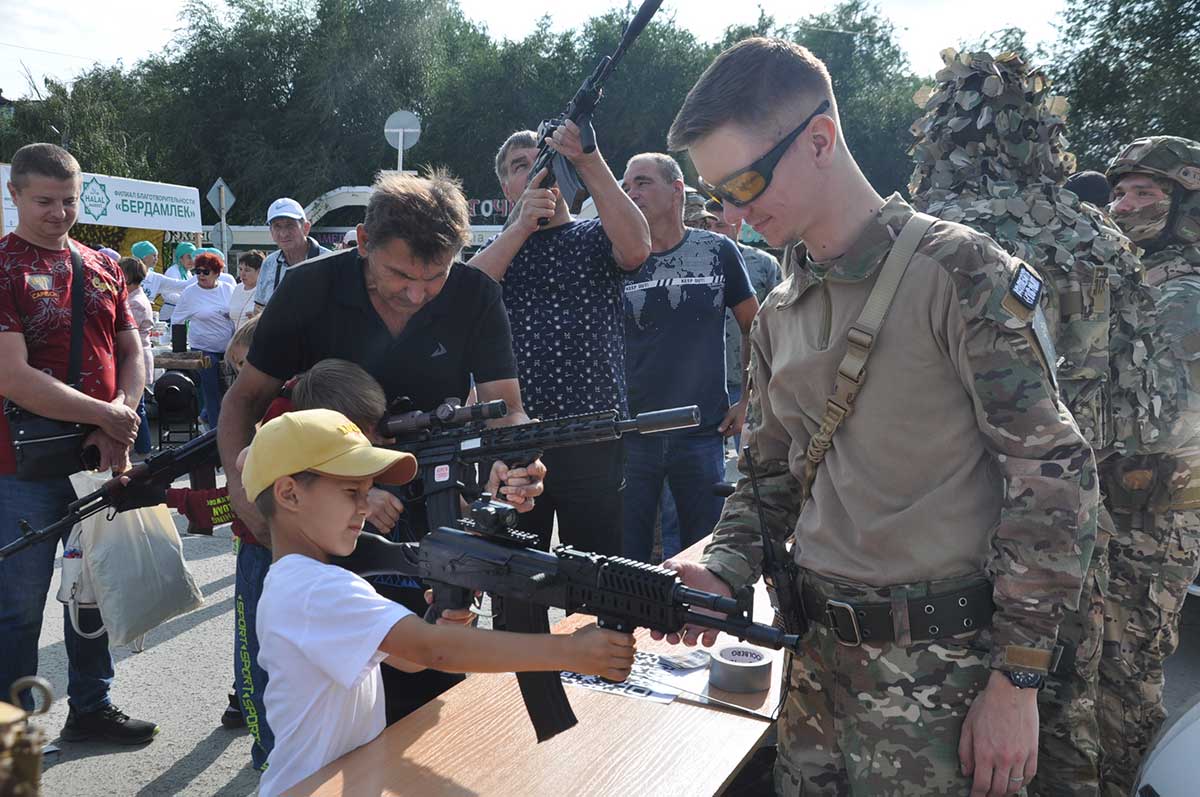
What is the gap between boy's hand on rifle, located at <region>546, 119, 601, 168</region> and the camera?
352cm

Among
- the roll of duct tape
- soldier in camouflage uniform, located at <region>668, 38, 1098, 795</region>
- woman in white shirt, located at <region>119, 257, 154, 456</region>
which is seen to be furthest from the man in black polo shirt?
woman in white shirt, located at <region>119, 257, 154, 456</region>

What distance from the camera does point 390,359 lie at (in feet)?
9.44

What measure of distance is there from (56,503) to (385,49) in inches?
1670

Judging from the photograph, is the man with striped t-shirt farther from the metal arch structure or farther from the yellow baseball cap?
the metal arch structure

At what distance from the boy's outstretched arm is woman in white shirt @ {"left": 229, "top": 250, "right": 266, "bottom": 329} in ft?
28.7

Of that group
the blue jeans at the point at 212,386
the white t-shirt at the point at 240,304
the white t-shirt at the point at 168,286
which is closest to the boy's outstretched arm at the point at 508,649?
the white t-shirt at the point at 240,304

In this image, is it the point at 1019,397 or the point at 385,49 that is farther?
the point at 385,49

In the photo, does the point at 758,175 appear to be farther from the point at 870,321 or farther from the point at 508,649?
the point at 508,649

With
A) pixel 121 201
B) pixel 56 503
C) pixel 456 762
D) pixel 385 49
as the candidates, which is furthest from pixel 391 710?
pixel 385 49

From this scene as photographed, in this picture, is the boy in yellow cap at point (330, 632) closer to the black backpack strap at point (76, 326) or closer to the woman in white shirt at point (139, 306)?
the black backpack strap at point (76, 326)

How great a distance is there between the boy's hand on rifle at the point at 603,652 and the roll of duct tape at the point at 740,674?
0.65 meters

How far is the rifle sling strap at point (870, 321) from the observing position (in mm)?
1691

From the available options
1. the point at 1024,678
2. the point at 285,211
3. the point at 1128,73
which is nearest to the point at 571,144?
the point at 1024,678

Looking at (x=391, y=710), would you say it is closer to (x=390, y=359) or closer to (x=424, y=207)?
(x=390, y=359)
